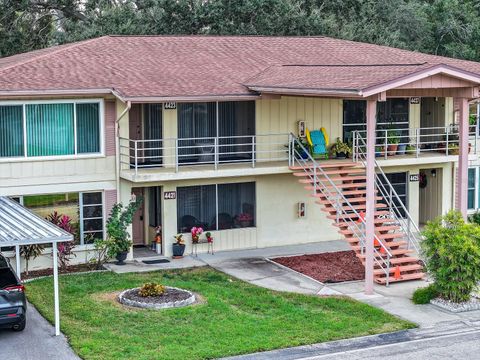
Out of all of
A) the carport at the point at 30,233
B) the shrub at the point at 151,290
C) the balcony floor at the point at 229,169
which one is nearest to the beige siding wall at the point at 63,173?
the balcony floor at the point at 229,169

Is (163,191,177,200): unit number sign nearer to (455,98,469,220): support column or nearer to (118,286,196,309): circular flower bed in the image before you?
(118,286,196,309): circular flower bed

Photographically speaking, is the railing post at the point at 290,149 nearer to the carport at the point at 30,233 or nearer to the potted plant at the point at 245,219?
the potted plant at the point at 245,219

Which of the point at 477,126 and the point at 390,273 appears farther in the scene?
the point at 477,126

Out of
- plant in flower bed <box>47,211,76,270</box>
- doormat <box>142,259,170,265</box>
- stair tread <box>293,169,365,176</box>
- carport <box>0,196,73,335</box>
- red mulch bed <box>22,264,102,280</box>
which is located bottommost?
red mulch bed <box>22,264,102,280</box>

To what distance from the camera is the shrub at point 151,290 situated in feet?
67.2

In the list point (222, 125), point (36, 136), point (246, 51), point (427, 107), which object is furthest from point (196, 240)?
point (427, 107)

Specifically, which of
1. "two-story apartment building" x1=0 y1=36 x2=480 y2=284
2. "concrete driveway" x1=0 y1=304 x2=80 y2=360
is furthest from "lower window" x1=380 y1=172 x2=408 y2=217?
"concrete driveway" x1=0 y1=304 x2=80 y2=360

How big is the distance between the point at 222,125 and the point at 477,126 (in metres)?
9.61

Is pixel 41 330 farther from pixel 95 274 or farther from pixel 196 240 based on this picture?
pixel 196 240

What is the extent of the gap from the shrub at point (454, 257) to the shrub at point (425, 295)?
0.53 ft

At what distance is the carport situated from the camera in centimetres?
1745

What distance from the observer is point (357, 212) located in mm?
24406

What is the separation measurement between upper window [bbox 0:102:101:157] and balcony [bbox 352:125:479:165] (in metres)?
7.88

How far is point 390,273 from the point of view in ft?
75.4
